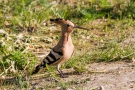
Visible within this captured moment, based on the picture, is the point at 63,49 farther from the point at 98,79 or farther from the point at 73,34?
the point at 73,34

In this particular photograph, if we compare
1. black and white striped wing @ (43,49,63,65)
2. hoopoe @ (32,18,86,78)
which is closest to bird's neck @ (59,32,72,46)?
hoopoe @ (32,18,86,78)

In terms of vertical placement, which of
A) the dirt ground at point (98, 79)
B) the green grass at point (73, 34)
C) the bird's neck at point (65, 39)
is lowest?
the dirt ground at point (98, 79)

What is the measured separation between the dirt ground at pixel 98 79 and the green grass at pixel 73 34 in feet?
0.38

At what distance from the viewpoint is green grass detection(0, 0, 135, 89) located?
6629mm

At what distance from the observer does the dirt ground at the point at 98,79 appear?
568 cm

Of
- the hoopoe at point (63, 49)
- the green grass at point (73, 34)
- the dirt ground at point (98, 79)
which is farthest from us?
the green grass at point (73, 34)

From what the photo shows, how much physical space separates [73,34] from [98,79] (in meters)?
2.16

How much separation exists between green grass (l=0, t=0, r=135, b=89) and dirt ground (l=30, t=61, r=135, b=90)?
0.11 meters

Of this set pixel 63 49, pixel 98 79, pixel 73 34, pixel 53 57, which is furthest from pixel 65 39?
pixel 73 34

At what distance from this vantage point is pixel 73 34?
316 inches

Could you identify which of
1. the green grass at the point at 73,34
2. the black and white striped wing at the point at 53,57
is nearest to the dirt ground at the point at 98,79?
the green grass at the point at 73,34

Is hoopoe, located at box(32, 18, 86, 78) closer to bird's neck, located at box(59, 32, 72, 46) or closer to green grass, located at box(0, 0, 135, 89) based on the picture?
bird's neck, located at box(59, 32, 72, 46)

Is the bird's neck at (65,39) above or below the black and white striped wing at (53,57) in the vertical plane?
above

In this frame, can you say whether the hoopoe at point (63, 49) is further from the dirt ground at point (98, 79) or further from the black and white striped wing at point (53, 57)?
the dirt ground at point (98, 79)
